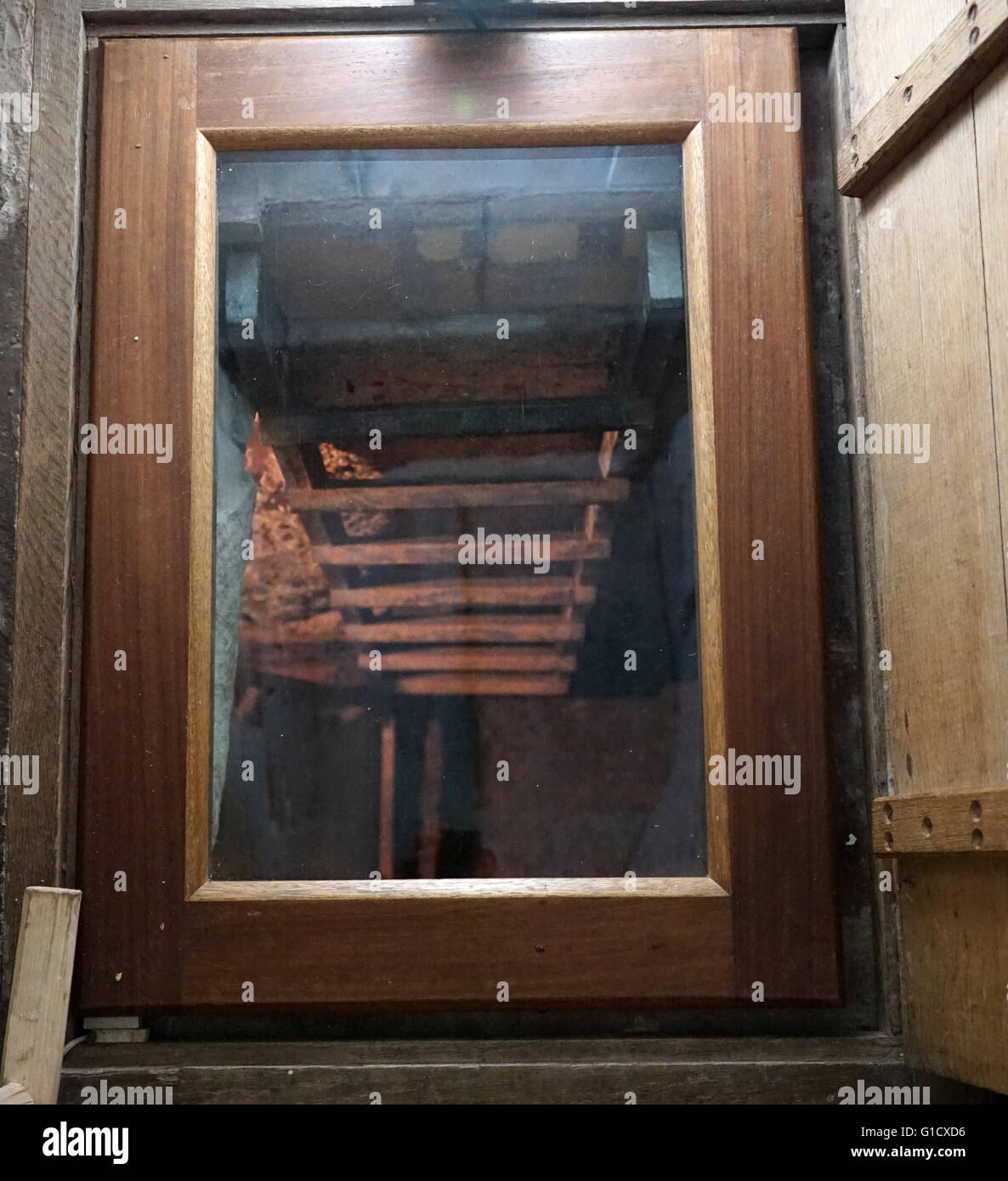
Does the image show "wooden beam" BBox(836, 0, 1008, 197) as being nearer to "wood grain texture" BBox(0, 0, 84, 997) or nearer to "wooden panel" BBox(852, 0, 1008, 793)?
"wooden panel" BBox(852, 0, 1008, 793)

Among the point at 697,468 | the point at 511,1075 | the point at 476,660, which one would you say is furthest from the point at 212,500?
the point at 511,1075

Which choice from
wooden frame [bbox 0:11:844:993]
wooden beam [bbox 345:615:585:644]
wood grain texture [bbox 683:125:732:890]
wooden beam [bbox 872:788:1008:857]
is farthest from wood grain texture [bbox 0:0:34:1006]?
wooden beam [bbox 872:788:1008:857]

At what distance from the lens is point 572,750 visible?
6.24 feet

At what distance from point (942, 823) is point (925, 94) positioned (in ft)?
3.07

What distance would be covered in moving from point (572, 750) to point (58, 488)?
0.86m

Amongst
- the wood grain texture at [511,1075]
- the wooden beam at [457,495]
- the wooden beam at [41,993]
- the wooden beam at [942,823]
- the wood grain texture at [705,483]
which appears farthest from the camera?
the wooden beam at [457,495]

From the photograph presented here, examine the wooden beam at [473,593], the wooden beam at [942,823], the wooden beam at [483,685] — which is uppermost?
the wooden beam at [473,593]

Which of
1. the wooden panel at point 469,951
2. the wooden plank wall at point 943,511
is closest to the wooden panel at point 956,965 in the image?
the wooden plank wall at point 943,511

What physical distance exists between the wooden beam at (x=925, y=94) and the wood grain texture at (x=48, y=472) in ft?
3.89

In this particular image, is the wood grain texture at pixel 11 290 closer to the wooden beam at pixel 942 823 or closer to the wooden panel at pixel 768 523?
the wooden panel at pixel 768 523

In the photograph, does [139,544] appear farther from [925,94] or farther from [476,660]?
[925,94]

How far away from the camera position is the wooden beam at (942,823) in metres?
1.46
